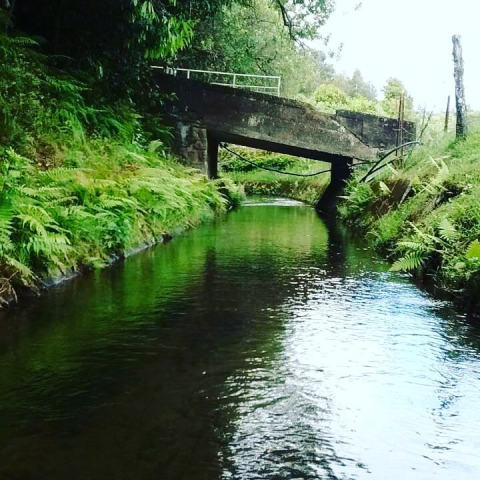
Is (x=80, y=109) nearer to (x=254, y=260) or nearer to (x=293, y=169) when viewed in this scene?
(x=254, y=260)

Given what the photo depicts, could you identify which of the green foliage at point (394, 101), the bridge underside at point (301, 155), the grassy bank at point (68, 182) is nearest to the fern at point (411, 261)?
the grassy bank at point (68, 182)

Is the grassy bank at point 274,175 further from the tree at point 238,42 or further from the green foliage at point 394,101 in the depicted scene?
the tree at point 238,42

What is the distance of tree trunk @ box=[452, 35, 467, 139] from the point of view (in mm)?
12133

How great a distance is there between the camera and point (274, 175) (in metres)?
30.1

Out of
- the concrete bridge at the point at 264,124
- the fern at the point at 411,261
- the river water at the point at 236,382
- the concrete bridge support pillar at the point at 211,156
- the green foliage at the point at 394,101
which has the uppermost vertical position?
the green foliage at the point at 394,101

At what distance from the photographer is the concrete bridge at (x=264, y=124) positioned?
1673 centimetres

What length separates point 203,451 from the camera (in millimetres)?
3049

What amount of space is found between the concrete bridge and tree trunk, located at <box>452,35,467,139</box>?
5.00 meters

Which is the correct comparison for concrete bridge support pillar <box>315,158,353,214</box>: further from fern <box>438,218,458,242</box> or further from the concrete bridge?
fern <box>438,218,458,242</box>

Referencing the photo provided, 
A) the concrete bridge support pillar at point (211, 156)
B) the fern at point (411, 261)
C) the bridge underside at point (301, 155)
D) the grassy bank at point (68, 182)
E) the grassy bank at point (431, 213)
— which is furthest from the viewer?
the concrete bridge support pillar at point (211, 156)

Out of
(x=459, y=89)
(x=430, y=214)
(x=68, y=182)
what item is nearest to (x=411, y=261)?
(x=430, y=214)

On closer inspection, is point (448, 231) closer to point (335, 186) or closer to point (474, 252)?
point (474, 252)

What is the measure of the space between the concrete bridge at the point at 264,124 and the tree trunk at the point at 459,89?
500 centimetres

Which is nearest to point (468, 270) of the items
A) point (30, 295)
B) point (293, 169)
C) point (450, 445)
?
point (450, 445)
